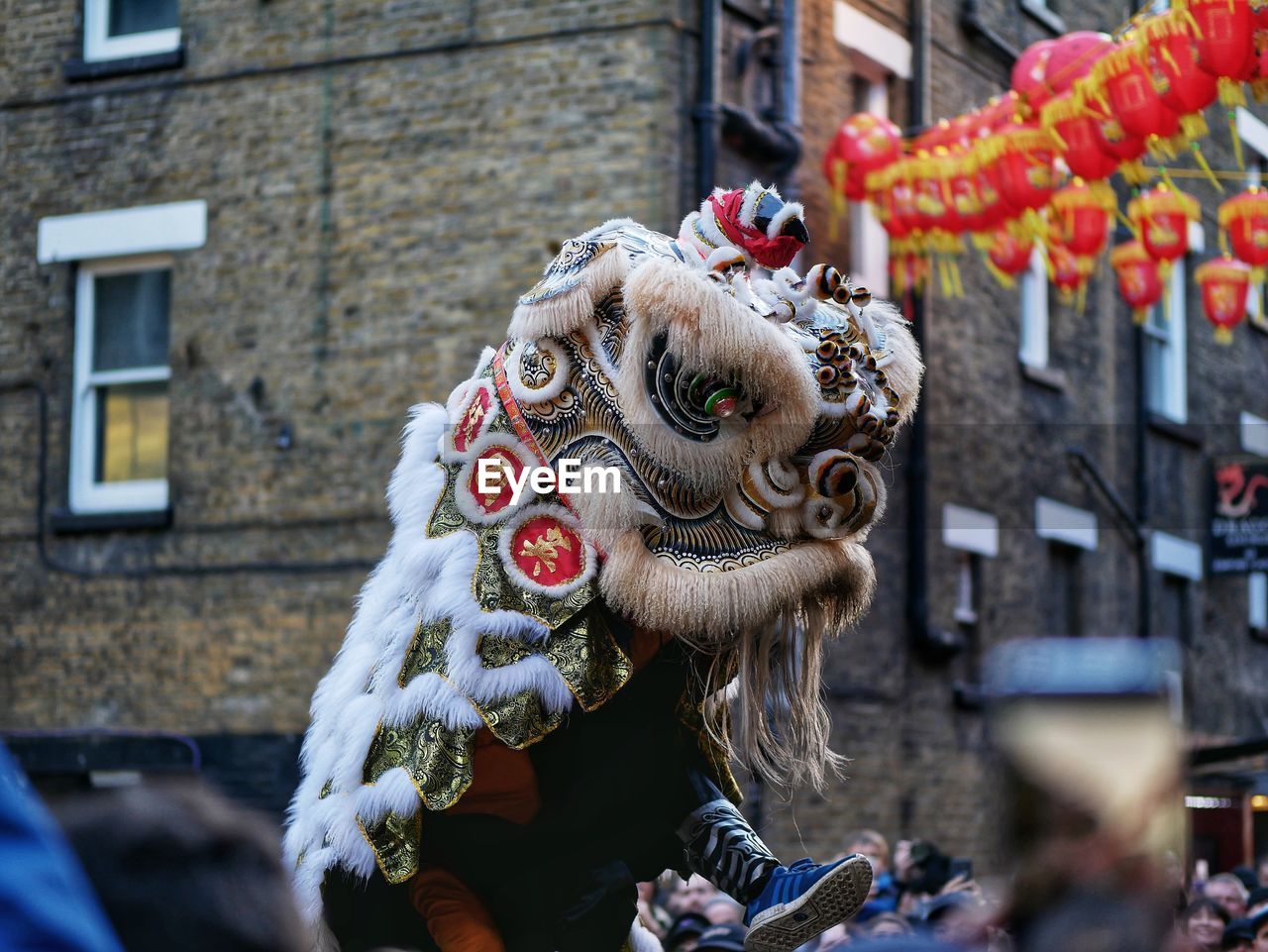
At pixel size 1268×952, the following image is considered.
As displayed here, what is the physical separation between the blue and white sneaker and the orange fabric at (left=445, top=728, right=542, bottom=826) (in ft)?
1.95

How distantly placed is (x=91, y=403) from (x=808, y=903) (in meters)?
9.37

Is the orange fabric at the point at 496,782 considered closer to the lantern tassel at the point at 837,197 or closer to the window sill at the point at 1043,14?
the lantern tassel at the point at 837,197

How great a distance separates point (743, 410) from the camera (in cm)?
445

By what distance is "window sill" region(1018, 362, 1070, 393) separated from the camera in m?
15.7

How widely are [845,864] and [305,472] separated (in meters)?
8.12

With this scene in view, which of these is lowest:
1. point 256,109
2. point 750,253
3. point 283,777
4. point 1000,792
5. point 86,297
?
point 283,777

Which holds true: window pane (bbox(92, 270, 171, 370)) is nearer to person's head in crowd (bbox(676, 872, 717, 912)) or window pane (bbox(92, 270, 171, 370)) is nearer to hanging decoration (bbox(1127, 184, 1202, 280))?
person's head in crowd (bbox(676, 872, 717, 912))

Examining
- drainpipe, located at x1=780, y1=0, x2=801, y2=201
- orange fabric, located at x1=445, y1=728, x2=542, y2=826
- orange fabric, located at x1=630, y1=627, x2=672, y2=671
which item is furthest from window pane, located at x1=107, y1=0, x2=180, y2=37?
orange fabric, located at x1=445, y1=728, x2=542, y2=826

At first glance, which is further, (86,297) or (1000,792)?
(86,297)

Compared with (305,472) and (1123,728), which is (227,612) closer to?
(305,472)

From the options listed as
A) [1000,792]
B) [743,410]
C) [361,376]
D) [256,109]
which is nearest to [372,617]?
[743,410]

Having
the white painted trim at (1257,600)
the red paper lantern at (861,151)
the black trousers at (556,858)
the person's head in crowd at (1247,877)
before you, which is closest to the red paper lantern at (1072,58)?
the red paper lantern at (861,151)

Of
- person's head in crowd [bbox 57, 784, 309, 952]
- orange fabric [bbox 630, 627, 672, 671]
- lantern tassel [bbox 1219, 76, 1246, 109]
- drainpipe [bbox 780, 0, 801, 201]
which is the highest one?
drainpipe [bbox 780, 0, 801, 201]

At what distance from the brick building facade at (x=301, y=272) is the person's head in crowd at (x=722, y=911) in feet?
12.7
